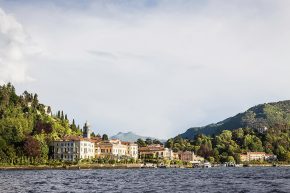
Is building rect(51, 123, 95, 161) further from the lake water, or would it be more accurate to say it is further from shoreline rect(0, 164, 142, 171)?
the lake water

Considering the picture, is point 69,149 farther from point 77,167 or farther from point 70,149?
point 77,167

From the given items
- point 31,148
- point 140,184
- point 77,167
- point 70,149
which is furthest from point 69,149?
point 140,184

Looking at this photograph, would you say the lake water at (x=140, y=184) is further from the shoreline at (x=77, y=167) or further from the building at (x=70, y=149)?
the building at (x=70, y=149)

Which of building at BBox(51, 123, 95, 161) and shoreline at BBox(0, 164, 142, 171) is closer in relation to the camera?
shoreline at BBox(0, 164, 142, 171)

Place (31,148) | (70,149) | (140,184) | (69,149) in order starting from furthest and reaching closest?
(70,149), (69,149), (31,148), (140,184)

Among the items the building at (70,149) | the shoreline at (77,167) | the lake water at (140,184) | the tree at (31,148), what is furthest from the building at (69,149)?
the lake water at (140,184)

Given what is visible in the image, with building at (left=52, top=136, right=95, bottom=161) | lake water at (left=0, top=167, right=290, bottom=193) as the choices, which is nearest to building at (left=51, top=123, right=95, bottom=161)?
building at (left=52, top=136, right=95, bottom=161)

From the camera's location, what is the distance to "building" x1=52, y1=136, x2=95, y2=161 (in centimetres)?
19050

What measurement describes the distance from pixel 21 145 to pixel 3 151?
10.8m

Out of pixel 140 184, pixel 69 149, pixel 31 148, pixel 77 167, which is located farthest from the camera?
pixel 69 149

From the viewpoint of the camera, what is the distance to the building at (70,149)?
19050 centimetres

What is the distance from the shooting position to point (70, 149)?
632ft

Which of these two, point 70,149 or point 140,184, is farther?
point 70,149

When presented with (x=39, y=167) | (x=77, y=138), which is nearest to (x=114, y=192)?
(x=39, y=167)
